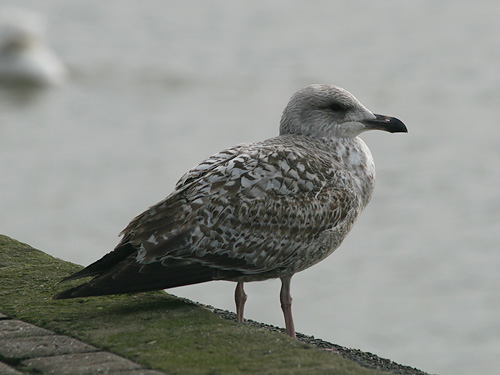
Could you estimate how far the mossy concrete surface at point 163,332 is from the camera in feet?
16.0

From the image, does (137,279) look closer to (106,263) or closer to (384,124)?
(106,263)

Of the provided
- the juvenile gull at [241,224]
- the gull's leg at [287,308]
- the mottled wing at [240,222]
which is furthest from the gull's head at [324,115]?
the gull's leg at [287,308]

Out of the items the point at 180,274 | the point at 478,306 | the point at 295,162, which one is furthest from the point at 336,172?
the point at 478,306

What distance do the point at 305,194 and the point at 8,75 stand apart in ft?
93.3

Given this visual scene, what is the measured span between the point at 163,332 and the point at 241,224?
1.07 meters

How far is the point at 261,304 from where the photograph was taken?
56.5 ft

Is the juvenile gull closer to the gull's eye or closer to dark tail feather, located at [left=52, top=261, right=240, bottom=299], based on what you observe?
dark tail feather, located at [left=52, top=261, right=240, bottom=299]

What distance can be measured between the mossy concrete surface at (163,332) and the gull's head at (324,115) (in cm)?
172

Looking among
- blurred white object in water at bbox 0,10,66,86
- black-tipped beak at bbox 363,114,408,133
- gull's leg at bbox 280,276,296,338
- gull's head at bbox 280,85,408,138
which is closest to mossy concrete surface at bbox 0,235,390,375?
gull's leg at bbox 280,276,296,338

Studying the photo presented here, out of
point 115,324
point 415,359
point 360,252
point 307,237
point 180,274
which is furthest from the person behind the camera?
point 360,252

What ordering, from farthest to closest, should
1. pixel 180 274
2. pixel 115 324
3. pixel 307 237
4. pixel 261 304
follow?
pixel 261 304, pixel 307 237, pixel 180 274, pixel 115 324

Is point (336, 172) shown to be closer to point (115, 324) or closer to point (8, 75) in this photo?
point (115, 324)

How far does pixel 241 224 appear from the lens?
6.18m

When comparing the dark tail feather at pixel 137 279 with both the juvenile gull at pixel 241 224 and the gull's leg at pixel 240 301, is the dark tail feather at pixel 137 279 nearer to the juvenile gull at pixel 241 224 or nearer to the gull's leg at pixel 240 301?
the juvenile gull at pixel 241 224
